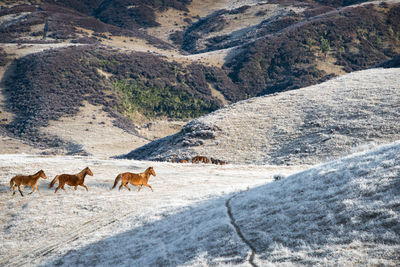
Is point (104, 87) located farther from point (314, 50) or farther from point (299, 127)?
point (314, 50)

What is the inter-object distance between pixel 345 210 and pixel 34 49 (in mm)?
104285

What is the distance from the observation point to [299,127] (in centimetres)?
4159

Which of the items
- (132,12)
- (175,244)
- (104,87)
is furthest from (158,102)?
(132,12)

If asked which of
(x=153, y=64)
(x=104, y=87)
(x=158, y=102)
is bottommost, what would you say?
(x=158, y=102)

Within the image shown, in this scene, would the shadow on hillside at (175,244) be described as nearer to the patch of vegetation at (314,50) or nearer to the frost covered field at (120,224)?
the frost covered field at (120,224)

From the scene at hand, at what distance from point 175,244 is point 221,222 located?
177 centimetres

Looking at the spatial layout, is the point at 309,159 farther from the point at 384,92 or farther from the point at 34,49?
the point at 34,49

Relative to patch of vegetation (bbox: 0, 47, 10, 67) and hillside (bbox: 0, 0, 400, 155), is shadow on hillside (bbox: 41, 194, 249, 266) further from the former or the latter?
patch of vegetation (bbox: 0, 47, 10, 67)

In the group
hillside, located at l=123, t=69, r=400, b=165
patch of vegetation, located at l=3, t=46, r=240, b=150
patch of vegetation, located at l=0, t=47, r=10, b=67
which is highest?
patch of vegetation, located at l=0, t=47, r=10, b=67

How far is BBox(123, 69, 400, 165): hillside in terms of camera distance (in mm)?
35500

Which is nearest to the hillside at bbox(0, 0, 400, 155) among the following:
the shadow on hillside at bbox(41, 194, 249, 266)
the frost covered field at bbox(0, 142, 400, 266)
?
the frost covered field at bbox(0, 142, 400, 266)

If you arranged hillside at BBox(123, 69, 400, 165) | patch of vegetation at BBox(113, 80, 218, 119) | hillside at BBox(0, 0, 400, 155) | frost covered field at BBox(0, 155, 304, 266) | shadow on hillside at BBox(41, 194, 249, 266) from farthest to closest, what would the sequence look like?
patch of vegetation at BBox(113, 80, 218, 119)
hillside at BBox(0, 0, 400, 155)
hillside at BBox(123, 69, 400, 165)
frost covered field at BBox(0, 155, 304, 266)
shadow on hillside at BBox(41, 194, 249, 266)

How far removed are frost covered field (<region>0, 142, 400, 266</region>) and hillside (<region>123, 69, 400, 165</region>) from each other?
19.2 metres

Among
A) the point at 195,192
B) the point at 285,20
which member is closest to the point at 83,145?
the point at 195,192
